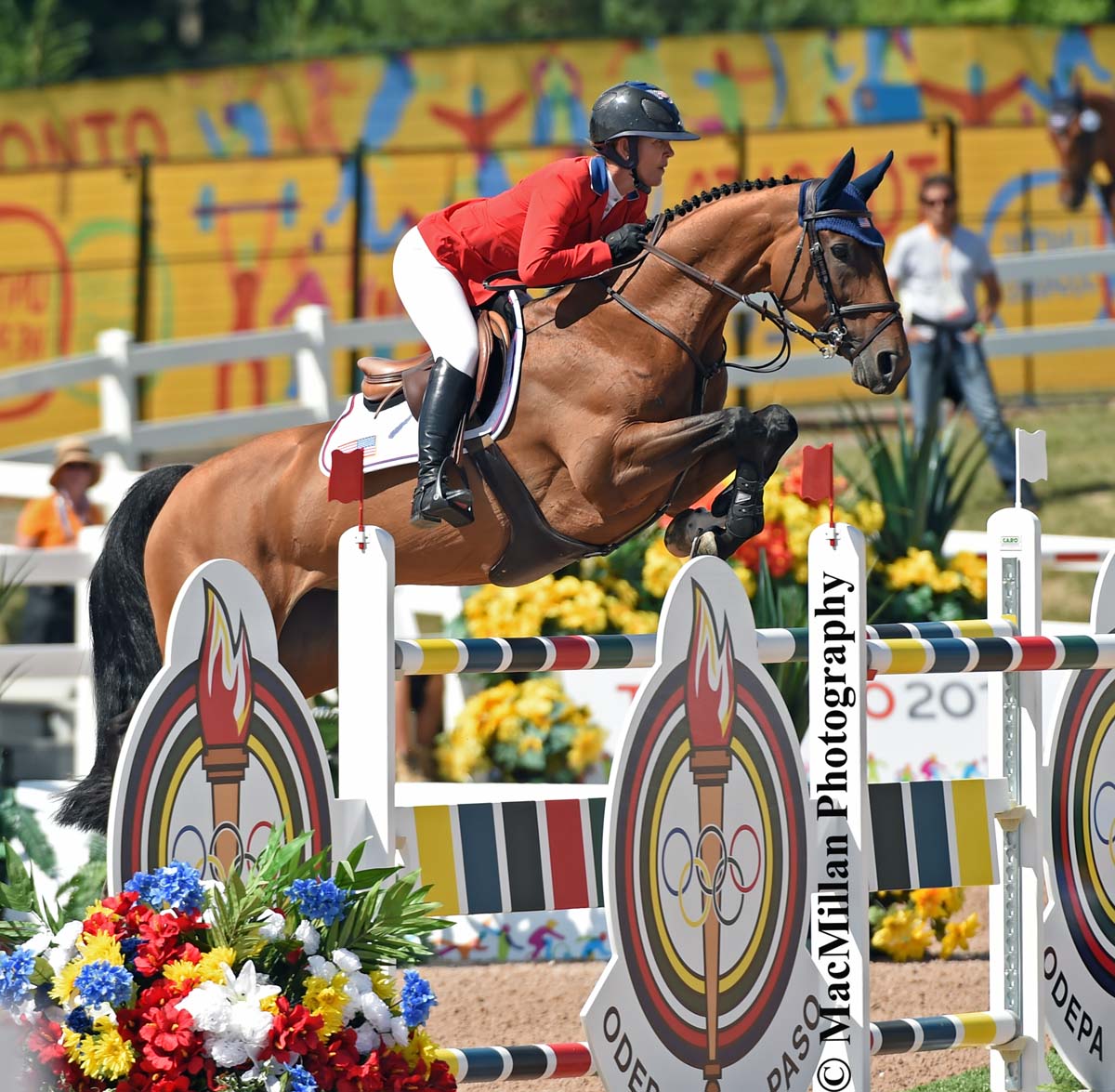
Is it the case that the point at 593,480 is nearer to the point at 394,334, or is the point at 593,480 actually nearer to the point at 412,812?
the point at 412,812

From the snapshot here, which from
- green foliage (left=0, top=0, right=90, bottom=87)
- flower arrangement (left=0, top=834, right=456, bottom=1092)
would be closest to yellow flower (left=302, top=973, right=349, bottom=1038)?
flower arrangement (left=0, top=834, right=456, bottom=1092)

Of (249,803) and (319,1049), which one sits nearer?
(319,1049)

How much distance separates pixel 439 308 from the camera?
17.6ft

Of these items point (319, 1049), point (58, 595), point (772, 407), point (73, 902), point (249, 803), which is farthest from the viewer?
point (58, 595)

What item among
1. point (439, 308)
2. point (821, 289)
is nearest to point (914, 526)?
point (821, 289)

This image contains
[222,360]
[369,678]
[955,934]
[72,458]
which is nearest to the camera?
[369,678]

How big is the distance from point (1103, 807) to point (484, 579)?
6.49 feet

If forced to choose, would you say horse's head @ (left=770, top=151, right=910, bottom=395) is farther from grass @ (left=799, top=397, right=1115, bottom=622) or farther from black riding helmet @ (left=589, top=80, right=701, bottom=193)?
grass @ (left=799, top=397, right=1115, bottom=622)

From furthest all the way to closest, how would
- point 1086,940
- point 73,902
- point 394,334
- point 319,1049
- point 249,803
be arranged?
point 394,334
point 73,902
point 1086,940
point 249,803
point 319,1049

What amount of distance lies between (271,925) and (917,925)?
11.9 feet

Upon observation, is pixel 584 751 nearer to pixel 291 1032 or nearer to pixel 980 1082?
pixel 980 1082

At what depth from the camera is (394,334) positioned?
12.3m

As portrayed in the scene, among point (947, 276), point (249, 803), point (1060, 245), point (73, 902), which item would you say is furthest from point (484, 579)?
point (1060, 245)
